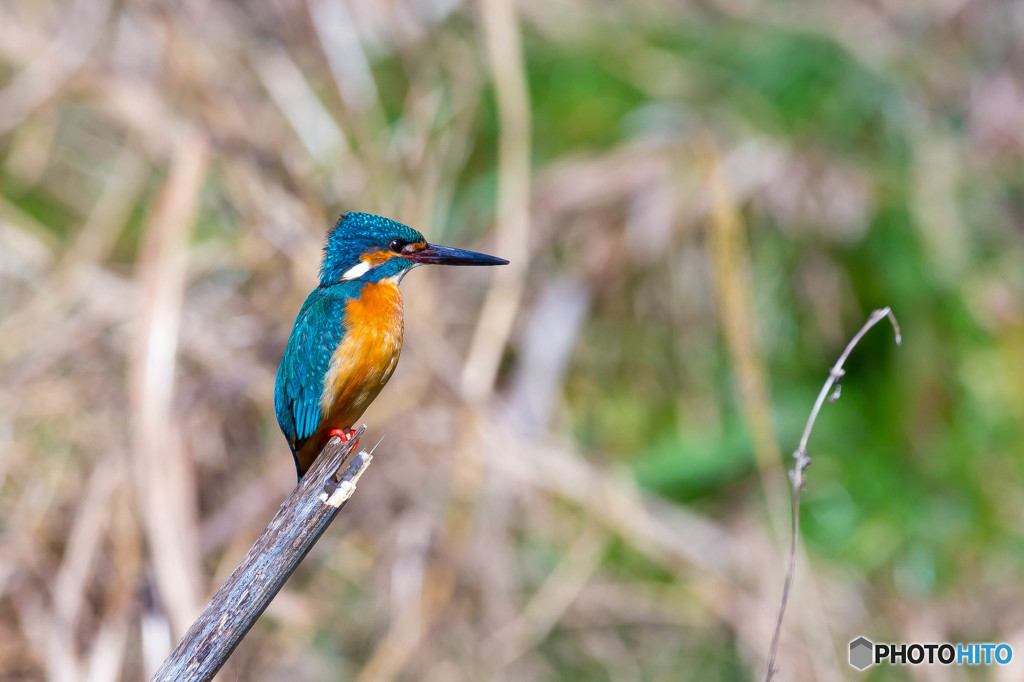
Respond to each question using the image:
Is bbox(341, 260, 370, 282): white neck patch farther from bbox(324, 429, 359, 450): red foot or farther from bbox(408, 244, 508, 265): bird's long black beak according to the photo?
bbox(324, 429, 359, 450): red foot

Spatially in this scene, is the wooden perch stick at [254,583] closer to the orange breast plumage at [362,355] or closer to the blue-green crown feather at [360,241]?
the orange breast plumage at [362,355]

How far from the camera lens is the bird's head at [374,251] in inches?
64.6

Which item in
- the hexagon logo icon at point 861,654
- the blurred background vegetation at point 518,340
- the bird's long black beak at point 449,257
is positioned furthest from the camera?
the hexagon logo icon at point 861,654

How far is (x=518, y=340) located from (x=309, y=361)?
→ 2295 mm

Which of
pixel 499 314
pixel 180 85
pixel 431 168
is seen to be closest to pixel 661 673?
pixel 499 314

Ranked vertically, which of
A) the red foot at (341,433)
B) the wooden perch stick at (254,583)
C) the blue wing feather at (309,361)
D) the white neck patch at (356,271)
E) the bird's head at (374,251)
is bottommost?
the wooden perch stick at (254,583)

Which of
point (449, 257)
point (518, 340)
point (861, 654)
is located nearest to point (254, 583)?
point (449, 257)

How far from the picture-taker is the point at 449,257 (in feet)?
5.24

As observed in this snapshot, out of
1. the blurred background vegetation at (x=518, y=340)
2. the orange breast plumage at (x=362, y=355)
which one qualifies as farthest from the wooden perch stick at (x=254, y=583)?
the blurred background vegetation at (x=518, y=340)

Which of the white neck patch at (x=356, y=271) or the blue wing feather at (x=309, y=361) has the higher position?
the white neck patch at (x=356, y=271)

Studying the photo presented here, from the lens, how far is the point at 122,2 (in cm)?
409

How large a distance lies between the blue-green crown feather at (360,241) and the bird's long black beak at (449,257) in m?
A: 0.02

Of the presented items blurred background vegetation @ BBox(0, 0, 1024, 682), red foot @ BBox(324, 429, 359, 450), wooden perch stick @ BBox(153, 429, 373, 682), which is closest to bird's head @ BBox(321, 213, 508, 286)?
red foot @ BBox(324, 429, 359, 450)

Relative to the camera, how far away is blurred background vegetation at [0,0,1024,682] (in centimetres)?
306
